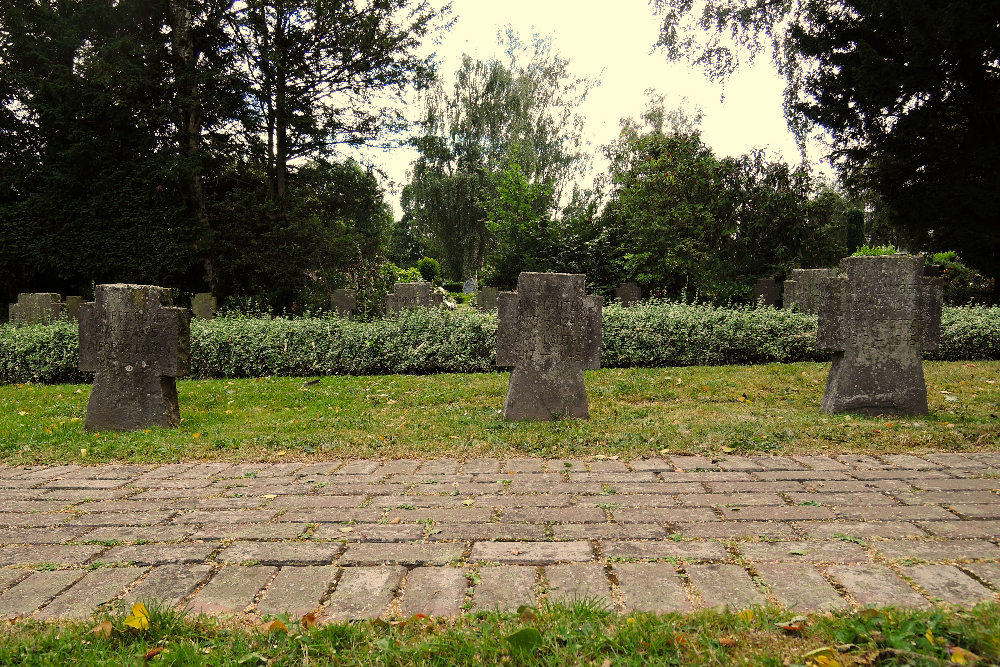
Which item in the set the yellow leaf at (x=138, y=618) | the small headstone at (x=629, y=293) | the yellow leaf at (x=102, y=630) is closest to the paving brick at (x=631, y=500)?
the yellow leaf at (x=138, y=618)

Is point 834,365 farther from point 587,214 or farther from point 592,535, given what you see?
point 587,214

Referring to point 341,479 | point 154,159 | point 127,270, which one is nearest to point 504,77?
point 154,159

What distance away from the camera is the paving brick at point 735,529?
2.90 meters

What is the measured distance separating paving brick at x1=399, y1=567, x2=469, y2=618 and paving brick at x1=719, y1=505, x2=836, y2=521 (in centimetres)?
150

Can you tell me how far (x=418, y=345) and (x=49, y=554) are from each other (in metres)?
7.69

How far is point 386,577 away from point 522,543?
65cm

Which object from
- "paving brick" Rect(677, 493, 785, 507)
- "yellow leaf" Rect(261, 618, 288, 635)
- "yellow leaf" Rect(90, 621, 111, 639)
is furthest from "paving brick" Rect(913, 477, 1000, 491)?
"yellow leaf" Rect(90, 621, 111, 639)

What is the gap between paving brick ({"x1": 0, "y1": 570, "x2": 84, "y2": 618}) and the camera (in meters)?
2.33

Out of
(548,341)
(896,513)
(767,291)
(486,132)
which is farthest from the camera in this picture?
(486,132)

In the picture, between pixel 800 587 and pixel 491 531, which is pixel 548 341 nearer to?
pixel 491 531

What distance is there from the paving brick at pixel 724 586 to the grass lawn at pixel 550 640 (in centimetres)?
11

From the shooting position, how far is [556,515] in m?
3.23

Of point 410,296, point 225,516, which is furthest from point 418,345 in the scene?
point 225,516

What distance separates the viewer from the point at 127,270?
60.7ft
